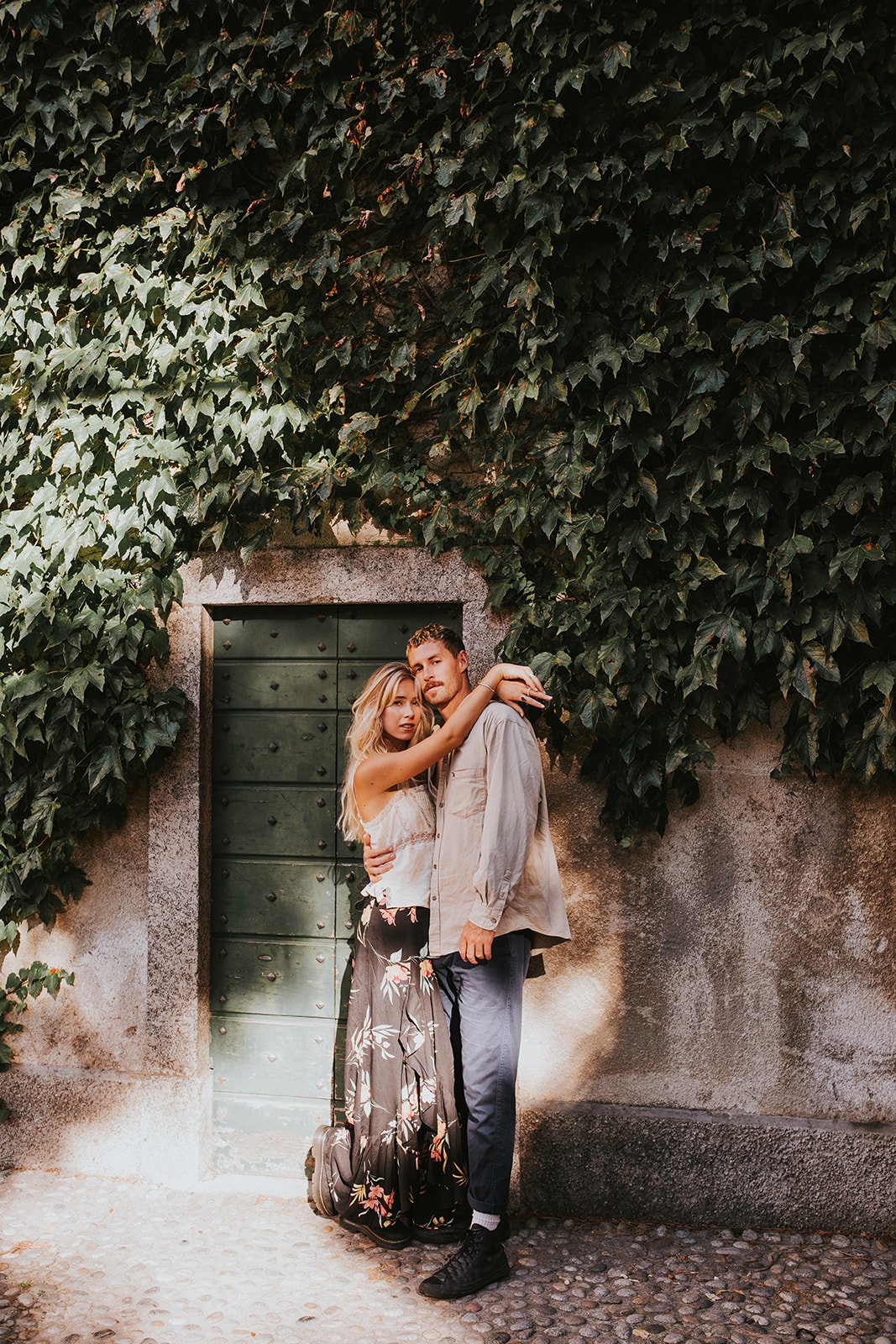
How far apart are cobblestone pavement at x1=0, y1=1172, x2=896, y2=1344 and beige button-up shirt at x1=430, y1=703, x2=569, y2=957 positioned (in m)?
1.08

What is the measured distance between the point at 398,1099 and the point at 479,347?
9.34 feet

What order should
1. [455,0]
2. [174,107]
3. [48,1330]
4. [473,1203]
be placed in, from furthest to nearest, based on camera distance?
[174,107] → [455,0] → [473,1203] → [48,1330]

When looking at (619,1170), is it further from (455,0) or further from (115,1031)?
(455,0)

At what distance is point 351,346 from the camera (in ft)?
13.1

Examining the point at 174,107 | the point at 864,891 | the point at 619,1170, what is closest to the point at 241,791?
the point at 619,1170

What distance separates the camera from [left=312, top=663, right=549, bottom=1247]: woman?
3488 millimetres

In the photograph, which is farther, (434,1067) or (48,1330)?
(434,1067)

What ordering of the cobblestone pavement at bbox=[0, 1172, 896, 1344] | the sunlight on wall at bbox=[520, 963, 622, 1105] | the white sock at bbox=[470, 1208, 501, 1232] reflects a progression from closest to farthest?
the cobblestone pavement at bbox=[0, 1172, 896, 1344] < the white sock at bbox=[470, 1208, 501, 1232] < the sunlight on wall at bbox=[520, 963, 622, 1105]

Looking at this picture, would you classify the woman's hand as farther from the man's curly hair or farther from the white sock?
the white sock

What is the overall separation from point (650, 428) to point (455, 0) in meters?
1.85

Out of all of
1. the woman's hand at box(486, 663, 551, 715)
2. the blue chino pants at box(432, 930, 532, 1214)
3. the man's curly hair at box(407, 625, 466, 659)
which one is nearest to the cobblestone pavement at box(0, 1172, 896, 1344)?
the blue chino pants at box(432, 930, 532, 1214)

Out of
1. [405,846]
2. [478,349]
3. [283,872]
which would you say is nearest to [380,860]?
[405,846]

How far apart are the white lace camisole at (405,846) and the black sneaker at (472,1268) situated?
3.64 ft

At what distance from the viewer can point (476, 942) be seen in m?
3.21
